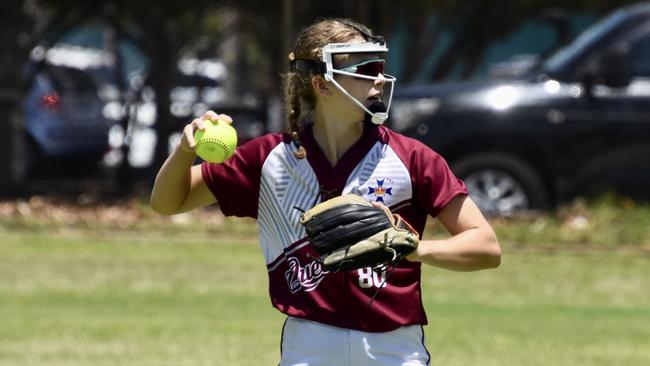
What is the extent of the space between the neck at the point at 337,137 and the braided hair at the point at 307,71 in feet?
0.25

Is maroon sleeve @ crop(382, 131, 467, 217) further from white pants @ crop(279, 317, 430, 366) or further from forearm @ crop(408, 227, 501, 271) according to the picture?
white pants @ crop(279, 317, 430, 366)

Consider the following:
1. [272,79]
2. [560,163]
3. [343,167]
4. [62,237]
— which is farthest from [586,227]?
[343,167]

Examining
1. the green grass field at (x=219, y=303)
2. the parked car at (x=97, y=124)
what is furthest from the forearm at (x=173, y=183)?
the parked car at (x=97, y=124)

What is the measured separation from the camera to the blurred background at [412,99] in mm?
12766

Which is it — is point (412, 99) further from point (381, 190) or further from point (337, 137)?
point (381, 190)

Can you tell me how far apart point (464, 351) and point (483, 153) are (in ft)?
16.1

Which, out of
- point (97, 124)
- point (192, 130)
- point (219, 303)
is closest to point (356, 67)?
point (192, 130)

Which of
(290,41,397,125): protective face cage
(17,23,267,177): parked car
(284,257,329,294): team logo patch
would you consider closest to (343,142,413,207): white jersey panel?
(290,41,397,125): protective face cage

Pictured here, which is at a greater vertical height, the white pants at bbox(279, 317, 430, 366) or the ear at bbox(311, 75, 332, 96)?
the ear at bbox(311, 75, 332, 96)

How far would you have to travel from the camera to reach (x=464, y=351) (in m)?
8.15

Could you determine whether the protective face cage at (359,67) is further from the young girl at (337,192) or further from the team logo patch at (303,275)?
the team logo patch at (303,275)

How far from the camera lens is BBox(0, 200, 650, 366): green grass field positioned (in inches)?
318

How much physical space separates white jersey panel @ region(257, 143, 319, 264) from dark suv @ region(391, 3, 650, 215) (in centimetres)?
818

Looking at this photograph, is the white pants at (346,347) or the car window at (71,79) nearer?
the white pants at (346,347)
